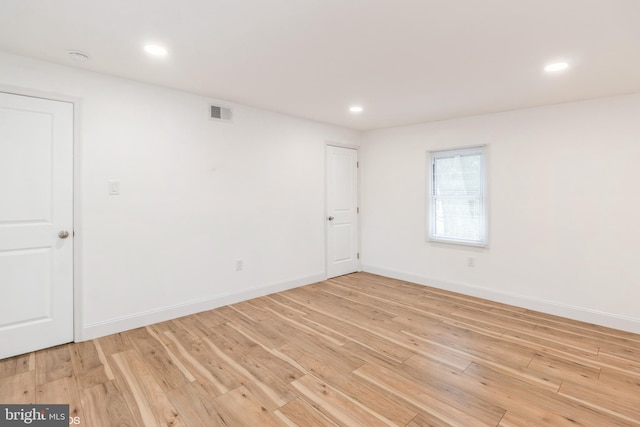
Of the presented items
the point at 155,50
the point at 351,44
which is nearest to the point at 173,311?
the point at 155,50

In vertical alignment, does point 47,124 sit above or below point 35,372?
above

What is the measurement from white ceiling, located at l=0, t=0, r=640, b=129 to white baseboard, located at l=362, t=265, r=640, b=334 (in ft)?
7.52

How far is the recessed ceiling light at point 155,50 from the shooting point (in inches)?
93.2

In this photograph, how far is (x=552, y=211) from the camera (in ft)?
12.0

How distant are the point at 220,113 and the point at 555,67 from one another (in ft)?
10.8

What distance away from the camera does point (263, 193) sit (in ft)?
13.7

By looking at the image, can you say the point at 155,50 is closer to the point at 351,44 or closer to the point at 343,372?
the point at 351,44

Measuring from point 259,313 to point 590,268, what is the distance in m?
3.65

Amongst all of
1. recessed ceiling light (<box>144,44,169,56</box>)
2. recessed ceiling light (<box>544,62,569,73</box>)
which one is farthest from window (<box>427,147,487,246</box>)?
recessed ceiling light (<box>144,44,169,56</box>)

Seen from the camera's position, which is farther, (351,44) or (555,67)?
(555,67)

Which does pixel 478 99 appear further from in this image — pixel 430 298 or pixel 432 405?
pixel 432 405

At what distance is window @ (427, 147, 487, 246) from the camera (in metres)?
4.26

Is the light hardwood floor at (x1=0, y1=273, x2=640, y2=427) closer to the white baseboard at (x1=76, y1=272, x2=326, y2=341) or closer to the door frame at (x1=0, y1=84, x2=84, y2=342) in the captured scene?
the white baseboard at (x1=76, y1=272, x2=326, y2=341)

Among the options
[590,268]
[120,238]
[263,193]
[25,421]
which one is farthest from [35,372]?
[590,268]
